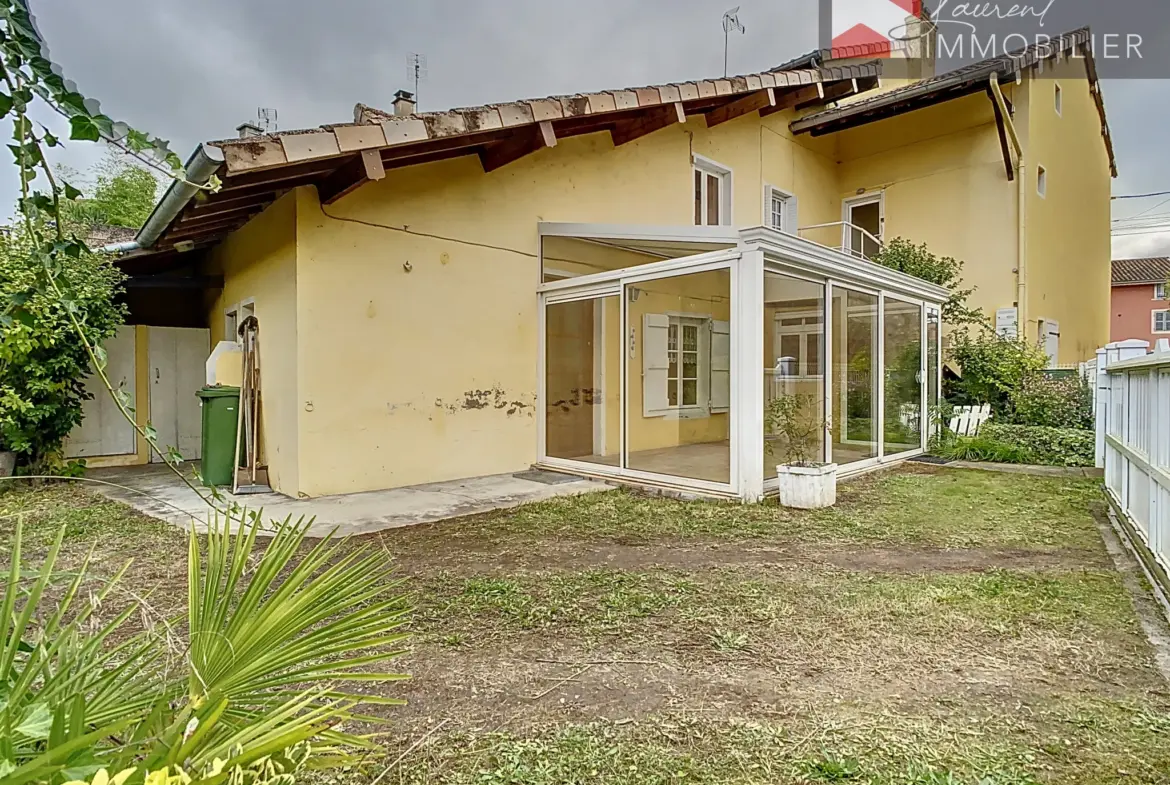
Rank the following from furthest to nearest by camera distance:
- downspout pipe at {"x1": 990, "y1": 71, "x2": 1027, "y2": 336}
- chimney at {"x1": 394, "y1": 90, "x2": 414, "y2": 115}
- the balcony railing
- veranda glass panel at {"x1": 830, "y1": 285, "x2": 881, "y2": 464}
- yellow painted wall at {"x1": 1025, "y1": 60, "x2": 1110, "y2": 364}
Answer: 1. the balcony railing
2. yellow painted wall at {"x1": 1025, "y1": 60, "x2": 1110, "y2": 364}
3. downspout pipe at {"x1": 990, "y1": 71, "x2": 1027, "y2": 336}
4. chimney at {"x1": 394, "y1": 90, "x2": 414, "y2": 115}
5. veranda glass panel at {"x1": 830, "y1": 285, "x2": 881, "y2": 464}

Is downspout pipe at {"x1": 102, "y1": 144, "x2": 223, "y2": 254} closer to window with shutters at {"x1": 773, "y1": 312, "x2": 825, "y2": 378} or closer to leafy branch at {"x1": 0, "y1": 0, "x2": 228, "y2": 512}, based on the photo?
leafy branch at {"x1": 0, "y1": 0, "x2": 228, "y2": 512}

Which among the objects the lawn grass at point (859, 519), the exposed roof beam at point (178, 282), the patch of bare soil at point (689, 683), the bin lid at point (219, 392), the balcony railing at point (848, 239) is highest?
the balcony railing at point (848, 239)

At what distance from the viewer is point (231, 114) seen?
15414 millimetres

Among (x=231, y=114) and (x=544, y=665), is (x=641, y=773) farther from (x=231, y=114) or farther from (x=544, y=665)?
(x=231, y=114)

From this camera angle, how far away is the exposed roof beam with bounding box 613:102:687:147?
8.34 meters

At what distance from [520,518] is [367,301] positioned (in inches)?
108

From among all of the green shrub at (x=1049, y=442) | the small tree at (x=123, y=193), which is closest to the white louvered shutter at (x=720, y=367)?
the green shrub at (x=1049, y=442)

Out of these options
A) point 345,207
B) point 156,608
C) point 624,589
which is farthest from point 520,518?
point 345,207

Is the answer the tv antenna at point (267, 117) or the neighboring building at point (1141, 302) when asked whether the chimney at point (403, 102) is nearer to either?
the tv antenna at point (267, 117)

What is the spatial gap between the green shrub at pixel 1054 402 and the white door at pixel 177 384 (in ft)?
40.3

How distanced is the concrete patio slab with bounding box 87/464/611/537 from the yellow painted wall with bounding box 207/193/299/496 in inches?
19.1

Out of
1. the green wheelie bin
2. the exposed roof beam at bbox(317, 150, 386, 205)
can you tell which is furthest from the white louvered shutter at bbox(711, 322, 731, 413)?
the green wheelie bin

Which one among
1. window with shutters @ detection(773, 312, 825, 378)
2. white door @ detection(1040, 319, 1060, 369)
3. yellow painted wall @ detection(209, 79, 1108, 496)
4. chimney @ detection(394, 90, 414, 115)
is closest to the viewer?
yellow painted wall @ detection(209, 79, 1108, 496)

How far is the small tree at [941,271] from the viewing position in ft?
35.9
